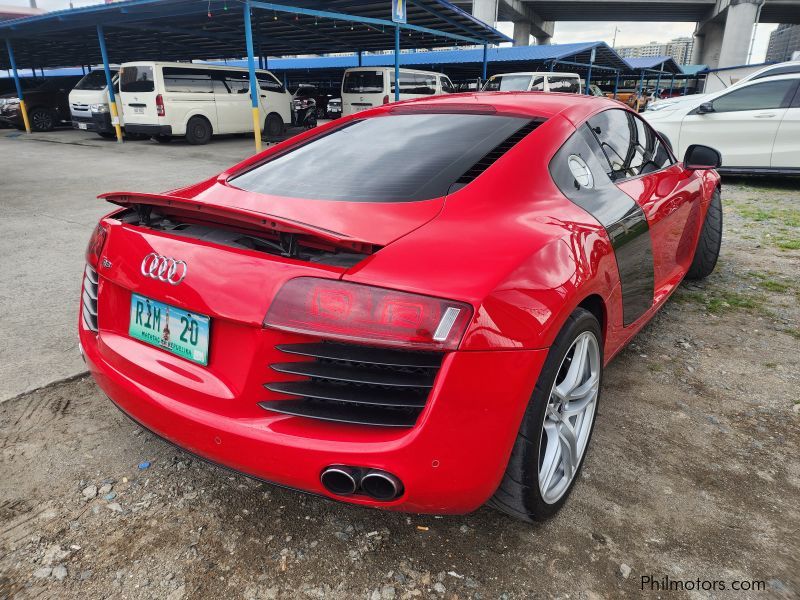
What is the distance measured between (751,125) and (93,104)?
48.4 feet

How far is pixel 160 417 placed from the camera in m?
1.70

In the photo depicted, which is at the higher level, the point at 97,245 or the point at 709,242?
the point at 97,245

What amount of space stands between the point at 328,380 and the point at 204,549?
2.51 feet

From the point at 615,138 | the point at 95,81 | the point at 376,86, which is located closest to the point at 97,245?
the point at 615,138

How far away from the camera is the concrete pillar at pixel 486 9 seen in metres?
42.9

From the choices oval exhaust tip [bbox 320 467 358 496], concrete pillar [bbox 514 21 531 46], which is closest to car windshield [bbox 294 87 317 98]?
oval exhaust tip [bbox 320 467 358 496]

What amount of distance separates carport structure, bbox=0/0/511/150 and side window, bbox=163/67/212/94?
1.27 meters

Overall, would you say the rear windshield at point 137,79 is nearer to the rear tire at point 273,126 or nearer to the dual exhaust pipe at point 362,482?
the rear tire at point 273,126

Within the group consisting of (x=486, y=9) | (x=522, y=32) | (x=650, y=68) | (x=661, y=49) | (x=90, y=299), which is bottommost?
(x=90, y=299)

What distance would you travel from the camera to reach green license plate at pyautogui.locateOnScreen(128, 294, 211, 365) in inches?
63.5

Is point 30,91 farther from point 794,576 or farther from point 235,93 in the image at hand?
point 794,576

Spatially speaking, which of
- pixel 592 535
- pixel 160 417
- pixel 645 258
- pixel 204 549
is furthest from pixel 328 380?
pixel 645 258

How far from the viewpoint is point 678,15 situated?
177 feet

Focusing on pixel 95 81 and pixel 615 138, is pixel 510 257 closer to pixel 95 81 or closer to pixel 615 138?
pixel 615 138
